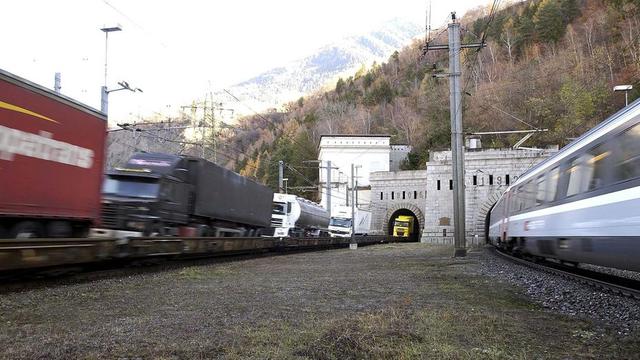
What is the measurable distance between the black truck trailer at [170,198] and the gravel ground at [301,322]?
Result: 5551 millimetres

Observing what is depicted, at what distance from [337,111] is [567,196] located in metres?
108

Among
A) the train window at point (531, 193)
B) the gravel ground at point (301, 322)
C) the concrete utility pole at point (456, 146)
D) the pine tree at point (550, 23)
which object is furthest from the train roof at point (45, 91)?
the pine tree at point (550, 23)

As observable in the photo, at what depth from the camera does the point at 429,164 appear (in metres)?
Result: 61.1

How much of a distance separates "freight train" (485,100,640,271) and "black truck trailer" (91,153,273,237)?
11.5 meters

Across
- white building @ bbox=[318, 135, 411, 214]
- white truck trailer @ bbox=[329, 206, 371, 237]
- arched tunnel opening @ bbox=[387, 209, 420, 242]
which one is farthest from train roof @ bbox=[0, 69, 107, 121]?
white building @ bbox=[318, 135, 411, 214]

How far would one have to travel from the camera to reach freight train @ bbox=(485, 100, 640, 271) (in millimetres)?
7852

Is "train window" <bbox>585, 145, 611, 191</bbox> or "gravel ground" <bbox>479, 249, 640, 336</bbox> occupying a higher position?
"train window" <bbox>585, 145, 611, 191</bbox>

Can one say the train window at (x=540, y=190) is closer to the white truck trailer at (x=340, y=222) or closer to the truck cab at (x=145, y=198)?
the truck cab at (x=145, y=198)

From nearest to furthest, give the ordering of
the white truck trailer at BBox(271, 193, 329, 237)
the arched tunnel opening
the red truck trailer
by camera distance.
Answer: the red truck trailer → the white truck trailer at BBox(271, 193, 329, 237) → the arched tunnel opening

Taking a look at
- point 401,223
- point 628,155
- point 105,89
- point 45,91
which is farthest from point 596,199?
point 401,223

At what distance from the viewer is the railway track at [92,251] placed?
8.87 metres

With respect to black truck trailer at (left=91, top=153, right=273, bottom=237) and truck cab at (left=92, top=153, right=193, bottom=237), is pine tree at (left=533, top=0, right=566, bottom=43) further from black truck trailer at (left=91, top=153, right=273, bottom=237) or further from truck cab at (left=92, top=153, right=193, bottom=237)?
truck cab at (left=92, top=153, right=193, bottom=237)

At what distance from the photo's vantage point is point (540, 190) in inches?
609

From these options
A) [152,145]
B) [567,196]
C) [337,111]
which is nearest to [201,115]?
[152,145]
